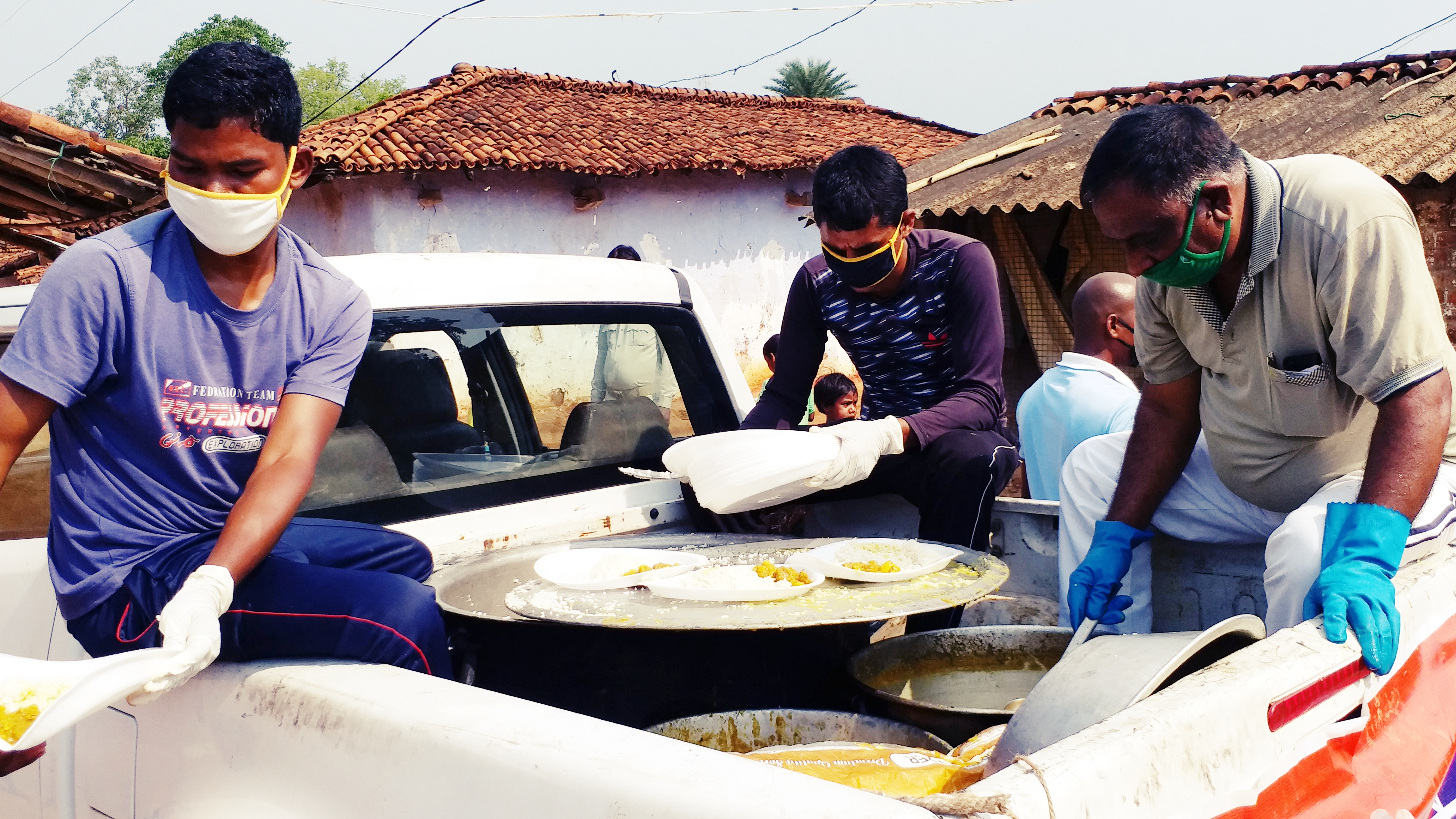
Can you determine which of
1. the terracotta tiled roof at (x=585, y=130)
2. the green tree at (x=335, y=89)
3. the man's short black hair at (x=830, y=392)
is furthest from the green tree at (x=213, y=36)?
the man's short black hair at (x=830, y=392)

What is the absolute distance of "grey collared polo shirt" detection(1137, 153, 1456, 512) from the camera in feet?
6.99

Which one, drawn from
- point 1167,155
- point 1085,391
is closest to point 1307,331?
point 1167,155

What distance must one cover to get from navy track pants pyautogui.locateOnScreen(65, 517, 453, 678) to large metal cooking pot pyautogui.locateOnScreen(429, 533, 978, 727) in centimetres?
18

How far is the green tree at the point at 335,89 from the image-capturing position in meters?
46.4

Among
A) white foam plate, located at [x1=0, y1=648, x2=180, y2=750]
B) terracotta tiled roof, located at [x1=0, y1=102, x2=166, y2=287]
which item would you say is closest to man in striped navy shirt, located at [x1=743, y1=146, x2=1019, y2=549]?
white foam plate, located at [x1=0, y1=648, x2=180, y2=750]

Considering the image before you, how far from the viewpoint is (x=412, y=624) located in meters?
1.88

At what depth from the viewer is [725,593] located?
2.22 meters

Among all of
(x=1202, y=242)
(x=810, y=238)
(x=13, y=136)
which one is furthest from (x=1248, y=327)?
(x=810, y=238)

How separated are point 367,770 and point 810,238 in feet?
54.0

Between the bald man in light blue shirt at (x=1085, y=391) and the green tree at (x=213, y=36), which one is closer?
the bald man in light blue shirt at (x=1085, y=391)

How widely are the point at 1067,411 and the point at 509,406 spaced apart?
2.03 meters

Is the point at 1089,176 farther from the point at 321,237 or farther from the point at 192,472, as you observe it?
the point at 321,237

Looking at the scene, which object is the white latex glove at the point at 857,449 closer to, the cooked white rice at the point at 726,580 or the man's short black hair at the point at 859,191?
the cooked white rice at the point at 726,580

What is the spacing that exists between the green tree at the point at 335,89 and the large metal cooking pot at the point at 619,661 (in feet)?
153
